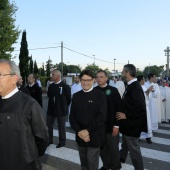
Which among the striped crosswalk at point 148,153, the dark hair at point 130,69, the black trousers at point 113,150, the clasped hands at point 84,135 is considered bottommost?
the striped crosswalk at point 148,153

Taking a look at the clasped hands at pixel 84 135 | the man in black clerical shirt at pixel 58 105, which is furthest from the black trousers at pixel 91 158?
the man in black clerical shirt at pixel 58 105

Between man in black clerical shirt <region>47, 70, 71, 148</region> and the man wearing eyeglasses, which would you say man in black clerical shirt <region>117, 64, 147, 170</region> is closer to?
A: the man wearing eyeglasses

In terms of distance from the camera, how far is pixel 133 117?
503cm

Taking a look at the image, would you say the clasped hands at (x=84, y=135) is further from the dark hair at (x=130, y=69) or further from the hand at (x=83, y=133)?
the dark hair at (x=130, y=69)

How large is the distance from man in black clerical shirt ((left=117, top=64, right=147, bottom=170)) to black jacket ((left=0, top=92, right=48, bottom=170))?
251 cm

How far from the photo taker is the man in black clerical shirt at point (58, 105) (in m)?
7.65

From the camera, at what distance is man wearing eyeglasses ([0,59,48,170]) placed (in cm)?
272

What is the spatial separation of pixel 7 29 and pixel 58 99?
16.2m

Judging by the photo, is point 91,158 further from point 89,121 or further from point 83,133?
point 89,121

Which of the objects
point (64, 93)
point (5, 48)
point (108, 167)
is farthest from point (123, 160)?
point (5, 48)

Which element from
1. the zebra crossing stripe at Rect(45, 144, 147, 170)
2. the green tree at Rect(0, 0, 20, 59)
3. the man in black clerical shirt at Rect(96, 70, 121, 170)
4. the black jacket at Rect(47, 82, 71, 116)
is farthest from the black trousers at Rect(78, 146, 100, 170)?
the green tree at Rect(0, 0, 20, 59)

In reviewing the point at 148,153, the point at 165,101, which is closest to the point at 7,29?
the point at 165,101

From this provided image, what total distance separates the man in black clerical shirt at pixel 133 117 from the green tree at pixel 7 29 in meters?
17.9

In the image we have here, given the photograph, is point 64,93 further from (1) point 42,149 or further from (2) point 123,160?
(1) point 42,149
